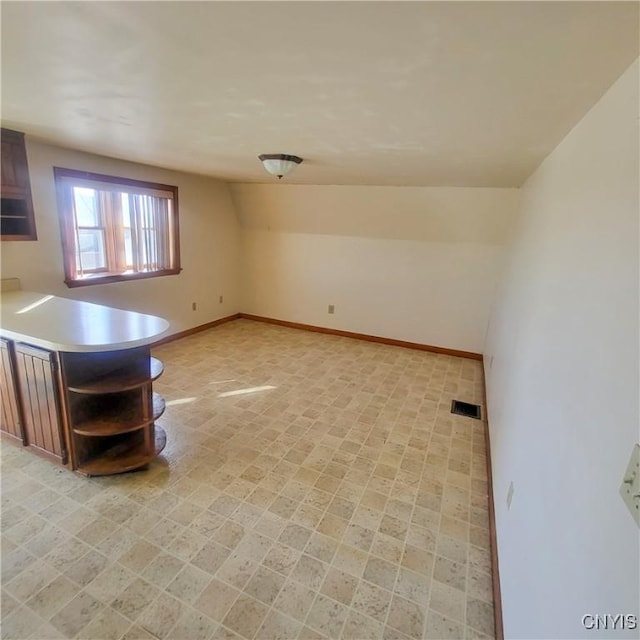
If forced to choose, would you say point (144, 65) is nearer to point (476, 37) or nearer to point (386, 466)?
point (476, 37)

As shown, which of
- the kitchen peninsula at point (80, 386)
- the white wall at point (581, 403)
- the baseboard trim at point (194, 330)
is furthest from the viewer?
the baseboard trim at point (194, 330)

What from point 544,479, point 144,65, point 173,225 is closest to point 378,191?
point 173,225

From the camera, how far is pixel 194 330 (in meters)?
4.97

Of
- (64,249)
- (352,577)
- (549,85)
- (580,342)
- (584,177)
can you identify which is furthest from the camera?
(64,249)

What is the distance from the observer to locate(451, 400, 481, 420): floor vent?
3257 millimetres

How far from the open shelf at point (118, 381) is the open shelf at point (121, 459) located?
470 millimetres

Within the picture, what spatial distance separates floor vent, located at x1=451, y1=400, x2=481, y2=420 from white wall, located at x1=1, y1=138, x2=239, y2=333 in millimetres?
3418

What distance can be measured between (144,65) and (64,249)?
8.66 feet

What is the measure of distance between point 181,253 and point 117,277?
3.01 feet

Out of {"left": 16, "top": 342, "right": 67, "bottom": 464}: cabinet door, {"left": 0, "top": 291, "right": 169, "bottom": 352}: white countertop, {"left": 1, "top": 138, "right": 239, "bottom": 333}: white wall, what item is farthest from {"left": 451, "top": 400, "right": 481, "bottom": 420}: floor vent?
{"left": 1, "top": 138, "right": 239, "bottom": 333}: white wall

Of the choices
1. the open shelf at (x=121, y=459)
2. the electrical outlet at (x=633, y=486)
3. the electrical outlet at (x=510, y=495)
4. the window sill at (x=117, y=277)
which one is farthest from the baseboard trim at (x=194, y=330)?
the electrical outlet at (x=633, y=486)

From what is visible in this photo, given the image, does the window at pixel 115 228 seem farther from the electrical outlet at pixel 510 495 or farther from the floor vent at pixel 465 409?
the electrical outlet at pixel 510 495

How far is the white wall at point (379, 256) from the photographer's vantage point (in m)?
4.19

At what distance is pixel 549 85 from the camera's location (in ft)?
4.01
